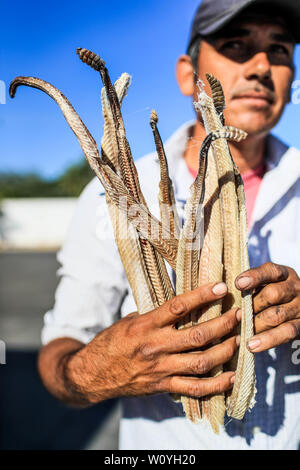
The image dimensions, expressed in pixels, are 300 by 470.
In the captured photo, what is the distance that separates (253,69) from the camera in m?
1.10

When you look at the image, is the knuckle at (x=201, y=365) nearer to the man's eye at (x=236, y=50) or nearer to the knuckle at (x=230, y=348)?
the knuckle at (x=230, y=348)

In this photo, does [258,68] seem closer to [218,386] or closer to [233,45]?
[233,45]

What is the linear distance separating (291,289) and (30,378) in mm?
3698

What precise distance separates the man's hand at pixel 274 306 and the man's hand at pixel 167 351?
57mm

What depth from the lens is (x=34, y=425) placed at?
10.4ft

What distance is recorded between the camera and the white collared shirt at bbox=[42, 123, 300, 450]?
111 centimetres

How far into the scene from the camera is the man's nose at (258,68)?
1.09 meters

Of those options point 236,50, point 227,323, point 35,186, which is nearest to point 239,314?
point 227,323

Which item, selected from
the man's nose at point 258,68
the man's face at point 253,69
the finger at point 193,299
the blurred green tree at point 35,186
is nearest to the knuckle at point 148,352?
the finger at point 193,299

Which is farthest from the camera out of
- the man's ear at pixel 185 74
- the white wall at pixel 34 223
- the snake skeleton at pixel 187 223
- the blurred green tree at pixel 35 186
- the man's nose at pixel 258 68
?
the blurred green tree at pixel 35 186

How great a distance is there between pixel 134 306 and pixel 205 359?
0.47m

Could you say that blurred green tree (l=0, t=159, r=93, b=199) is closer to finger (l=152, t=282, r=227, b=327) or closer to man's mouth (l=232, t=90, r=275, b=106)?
man's mouth (l=232, t=90, r=275, b=106)
